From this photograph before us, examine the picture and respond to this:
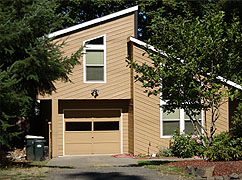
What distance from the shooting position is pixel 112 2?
98.3 ft

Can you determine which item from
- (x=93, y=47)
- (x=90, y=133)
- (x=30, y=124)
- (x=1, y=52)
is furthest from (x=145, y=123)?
(x=30, y=124)

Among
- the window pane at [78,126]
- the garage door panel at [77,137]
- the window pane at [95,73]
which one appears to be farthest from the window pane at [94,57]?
the garage door panel at [77,137]

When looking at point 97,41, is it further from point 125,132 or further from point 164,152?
point 164,152

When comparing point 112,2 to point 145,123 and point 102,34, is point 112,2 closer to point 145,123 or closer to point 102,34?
point 102,34

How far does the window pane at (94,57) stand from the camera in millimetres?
19781

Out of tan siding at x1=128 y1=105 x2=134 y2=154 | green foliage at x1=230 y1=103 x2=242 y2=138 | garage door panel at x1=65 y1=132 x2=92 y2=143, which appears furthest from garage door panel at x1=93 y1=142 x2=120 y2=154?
green foliage at x1=230 y1=103 x2=242 y2=138

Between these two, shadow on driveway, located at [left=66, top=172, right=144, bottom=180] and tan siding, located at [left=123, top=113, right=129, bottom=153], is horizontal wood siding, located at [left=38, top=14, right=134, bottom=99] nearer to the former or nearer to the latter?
tan siding, located at [left=123, top=113, right=129, bottom=153]

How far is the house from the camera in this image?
19.6 meters

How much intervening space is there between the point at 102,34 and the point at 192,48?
710 centimetres

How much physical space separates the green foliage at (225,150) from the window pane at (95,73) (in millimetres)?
7684

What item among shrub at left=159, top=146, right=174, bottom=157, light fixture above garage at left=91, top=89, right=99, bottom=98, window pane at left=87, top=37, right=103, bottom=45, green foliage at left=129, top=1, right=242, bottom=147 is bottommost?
shrub at left=159, top=146, right=174, bottom=157

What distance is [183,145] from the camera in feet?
61.7

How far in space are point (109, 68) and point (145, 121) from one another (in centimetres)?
322

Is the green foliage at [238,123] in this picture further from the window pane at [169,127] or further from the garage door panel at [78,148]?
the garage door panel at [78,148]
